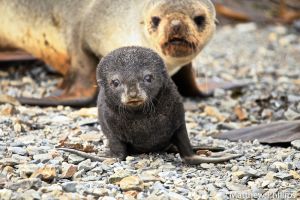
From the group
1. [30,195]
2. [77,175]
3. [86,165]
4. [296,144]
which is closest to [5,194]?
[30,195]

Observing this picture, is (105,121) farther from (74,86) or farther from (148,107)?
(74,86)

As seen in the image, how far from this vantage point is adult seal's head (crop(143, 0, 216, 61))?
6.22 m

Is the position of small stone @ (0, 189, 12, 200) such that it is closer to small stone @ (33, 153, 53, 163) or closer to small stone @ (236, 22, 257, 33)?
small stone @ (33, 153, 53, 163)

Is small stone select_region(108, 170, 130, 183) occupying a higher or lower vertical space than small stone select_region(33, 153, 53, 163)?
lower

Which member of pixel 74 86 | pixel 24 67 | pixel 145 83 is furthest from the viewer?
pixel 24 67

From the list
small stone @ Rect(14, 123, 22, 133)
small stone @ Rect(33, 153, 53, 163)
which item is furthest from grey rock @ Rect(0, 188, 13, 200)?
small stone @ Rect(14, 123, 22, 133)

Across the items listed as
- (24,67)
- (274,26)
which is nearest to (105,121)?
(24,67)

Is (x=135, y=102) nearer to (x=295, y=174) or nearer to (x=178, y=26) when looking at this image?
(x=295, y=174)

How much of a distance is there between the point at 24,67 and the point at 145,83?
4.43 m

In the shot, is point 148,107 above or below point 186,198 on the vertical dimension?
above

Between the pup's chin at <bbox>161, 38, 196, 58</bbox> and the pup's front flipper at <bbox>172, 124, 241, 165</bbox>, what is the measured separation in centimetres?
147

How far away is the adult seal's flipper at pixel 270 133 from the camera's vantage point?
18.2 ft

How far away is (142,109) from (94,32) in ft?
8.47

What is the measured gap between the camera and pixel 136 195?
409cm
